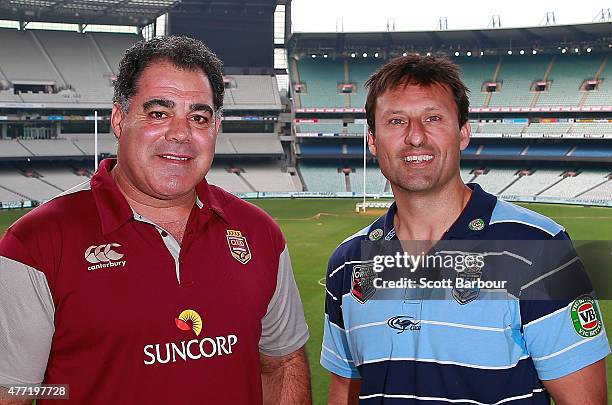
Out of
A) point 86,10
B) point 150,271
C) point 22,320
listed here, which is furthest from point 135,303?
point 86,10

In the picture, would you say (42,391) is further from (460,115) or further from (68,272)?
(460,115)

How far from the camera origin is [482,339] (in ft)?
10.2

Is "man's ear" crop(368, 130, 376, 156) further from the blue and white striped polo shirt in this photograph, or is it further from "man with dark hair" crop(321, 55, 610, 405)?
the blue and white striped polo shirt

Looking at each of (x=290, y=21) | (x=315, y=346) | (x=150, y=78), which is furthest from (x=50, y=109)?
(x=150, y=78)

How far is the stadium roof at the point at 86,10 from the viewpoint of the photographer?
5191cm

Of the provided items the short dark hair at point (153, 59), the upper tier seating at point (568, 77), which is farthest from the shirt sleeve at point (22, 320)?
the upper tier seating at point (568, 77)

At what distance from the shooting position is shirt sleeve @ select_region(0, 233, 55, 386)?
2.84 meters

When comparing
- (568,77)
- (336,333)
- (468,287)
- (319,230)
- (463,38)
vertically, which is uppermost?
(463,38)

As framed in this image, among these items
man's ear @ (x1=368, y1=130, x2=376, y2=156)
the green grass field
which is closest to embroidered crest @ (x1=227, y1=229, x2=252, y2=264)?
man's ear @ (x1=368, y1=130, x2=376, y2=156)

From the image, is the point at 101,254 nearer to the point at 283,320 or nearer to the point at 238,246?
the point at 238,246

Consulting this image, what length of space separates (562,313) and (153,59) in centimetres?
247

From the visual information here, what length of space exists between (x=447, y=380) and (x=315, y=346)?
10451 millimetres

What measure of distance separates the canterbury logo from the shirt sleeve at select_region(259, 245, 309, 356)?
0.98 m

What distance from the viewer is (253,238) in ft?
11.8
